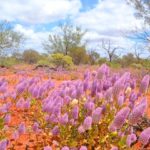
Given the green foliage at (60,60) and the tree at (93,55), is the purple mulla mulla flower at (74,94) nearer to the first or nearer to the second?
the green foliage at (60,60)

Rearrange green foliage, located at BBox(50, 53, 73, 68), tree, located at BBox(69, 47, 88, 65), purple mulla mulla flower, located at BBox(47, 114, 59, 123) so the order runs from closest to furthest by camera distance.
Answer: purple mulla mulla flower, located at BBox(47, 114, 59, 123), green foliage, located at BBox(50, 53, 73, 68), tree, located at BBox(69, 47, 88, 65)

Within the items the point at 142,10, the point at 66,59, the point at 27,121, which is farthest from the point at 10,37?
the point at 27,121

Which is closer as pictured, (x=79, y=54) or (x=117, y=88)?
(x=117, y=88)

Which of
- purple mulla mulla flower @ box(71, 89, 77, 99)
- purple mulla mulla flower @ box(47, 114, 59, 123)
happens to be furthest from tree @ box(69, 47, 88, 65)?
purple mulla mulla flower @ box(47, 114, 59, 123)

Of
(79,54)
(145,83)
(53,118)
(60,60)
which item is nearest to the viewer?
(145,83)

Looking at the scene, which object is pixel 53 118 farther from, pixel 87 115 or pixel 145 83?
pixel 145 83

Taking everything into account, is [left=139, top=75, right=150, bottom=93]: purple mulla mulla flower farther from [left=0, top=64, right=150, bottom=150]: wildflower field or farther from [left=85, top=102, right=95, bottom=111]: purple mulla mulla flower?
[left=85, top=102, right=95, bottom=111]: purple mulla mulla flower

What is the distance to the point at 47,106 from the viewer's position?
427cm

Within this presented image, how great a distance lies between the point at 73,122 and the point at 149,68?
1522cm

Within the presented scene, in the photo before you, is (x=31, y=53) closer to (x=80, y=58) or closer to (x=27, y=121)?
(x=80, y=58)

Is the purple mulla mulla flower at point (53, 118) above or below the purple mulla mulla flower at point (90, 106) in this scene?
below

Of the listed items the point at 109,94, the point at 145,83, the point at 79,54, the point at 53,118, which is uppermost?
the point at 79,54

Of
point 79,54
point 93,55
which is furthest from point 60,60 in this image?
point 93,55

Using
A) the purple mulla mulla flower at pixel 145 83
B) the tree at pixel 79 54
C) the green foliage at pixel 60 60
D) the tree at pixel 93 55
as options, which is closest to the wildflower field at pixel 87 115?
the purple mulla mulla flower at pixel 145 83
